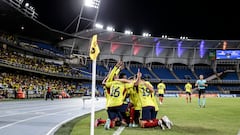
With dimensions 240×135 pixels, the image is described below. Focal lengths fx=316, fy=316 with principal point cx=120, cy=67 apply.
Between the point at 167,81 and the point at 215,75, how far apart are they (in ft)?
38.9

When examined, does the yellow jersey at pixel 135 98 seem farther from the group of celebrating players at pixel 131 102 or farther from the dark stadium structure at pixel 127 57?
the dark stadium structure at pixel 127 57

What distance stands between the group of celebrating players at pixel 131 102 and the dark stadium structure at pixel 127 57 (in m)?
45.5

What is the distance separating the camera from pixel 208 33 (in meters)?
75.7

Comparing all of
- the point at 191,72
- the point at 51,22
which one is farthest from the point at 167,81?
the point at 51,22

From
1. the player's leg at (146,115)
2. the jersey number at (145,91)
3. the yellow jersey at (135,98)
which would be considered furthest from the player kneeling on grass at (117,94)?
the player's leg at (146,115)

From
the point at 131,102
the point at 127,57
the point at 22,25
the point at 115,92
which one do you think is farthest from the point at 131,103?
the point at 127,57

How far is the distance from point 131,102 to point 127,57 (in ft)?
224

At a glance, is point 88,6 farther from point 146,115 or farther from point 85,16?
point 146,115

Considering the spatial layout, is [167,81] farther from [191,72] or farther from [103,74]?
[103,74]

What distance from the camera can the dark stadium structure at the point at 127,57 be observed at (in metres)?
58.8

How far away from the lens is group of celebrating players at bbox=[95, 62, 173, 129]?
31.6 feet

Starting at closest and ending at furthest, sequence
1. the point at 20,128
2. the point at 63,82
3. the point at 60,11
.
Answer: the point at 20,128
the point at 60,11
the point at 63,82

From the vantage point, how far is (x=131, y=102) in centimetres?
1038

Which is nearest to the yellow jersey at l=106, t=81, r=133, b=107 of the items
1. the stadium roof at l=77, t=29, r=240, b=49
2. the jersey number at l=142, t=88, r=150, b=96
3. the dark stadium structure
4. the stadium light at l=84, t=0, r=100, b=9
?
the jersey number at l=142, t=88, r=150, b=96
